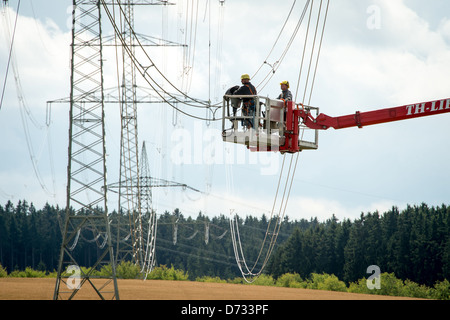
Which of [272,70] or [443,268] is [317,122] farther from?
[443,268]

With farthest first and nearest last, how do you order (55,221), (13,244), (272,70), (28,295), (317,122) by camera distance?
(55,221) < (13,244) < (28,295) < (272,70) < (317,122)

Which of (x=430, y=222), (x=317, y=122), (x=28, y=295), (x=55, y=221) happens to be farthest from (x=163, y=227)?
(x=317, y=122)

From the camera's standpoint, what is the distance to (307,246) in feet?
323

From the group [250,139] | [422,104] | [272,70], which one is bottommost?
[250,139]

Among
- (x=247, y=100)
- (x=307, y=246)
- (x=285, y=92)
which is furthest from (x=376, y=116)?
(x=307, y=246)

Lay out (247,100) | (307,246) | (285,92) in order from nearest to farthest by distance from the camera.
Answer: (247,100) < (285,92) < (307,246)

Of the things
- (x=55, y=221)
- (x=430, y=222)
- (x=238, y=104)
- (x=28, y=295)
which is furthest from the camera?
(x=55, y=221)

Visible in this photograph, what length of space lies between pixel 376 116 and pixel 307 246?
85637 millimetres

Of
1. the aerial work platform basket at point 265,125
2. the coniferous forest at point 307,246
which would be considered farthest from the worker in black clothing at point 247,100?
the coniferous forest at point 307,246

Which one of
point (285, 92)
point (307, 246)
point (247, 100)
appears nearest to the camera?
point (247, 100)

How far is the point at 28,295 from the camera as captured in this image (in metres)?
23.4

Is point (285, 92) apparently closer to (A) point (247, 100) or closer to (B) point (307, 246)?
(A) point (247, 100)

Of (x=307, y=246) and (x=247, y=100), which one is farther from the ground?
(x=247, y=100)
